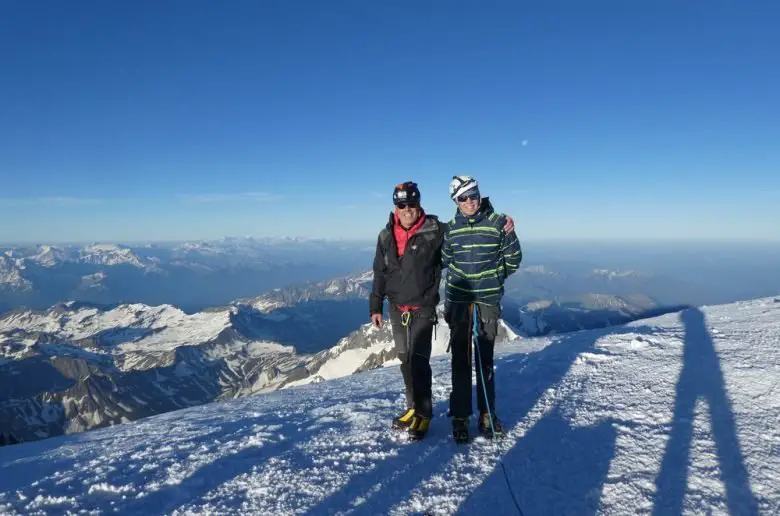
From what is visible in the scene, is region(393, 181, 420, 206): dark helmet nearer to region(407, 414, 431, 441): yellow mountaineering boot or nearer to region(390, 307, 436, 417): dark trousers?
region(390, 307, 436, 417): dark trousers

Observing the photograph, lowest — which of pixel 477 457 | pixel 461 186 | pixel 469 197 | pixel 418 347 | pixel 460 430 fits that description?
pixel 477 457

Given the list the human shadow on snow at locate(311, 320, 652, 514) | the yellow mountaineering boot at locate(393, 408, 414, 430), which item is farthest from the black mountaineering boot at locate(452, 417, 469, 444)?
the yellow mountaineering boot at locate(393, 408, 414, 430)

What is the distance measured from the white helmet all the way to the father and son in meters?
0.02

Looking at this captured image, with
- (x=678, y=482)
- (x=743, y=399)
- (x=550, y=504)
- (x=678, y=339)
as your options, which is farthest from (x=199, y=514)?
(x=678, y=339)

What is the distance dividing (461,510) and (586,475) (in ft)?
6.36

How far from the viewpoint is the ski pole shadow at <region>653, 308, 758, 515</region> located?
15.8 ft

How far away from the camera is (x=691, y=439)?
6.28 m

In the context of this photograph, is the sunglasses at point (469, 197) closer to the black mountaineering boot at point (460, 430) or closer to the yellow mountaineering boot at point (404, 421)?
the black mountaineering boot at point (460, 430)

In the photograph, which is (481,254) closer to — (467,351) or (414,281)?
(414,281)

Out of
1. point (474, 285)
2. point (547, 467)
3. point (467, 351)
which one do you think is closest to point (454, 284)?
point (474, 285)

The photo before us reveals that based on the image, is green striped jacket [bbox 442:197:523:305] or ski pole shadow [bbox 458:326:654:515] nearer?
ski pole shadow [bbox 458:326:654:515]

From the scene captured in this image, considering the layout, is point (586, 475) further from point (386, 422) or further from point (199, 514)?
point (199, 514)

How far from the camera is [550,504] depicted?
5020mm

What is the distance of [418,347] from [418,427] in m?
1.36
